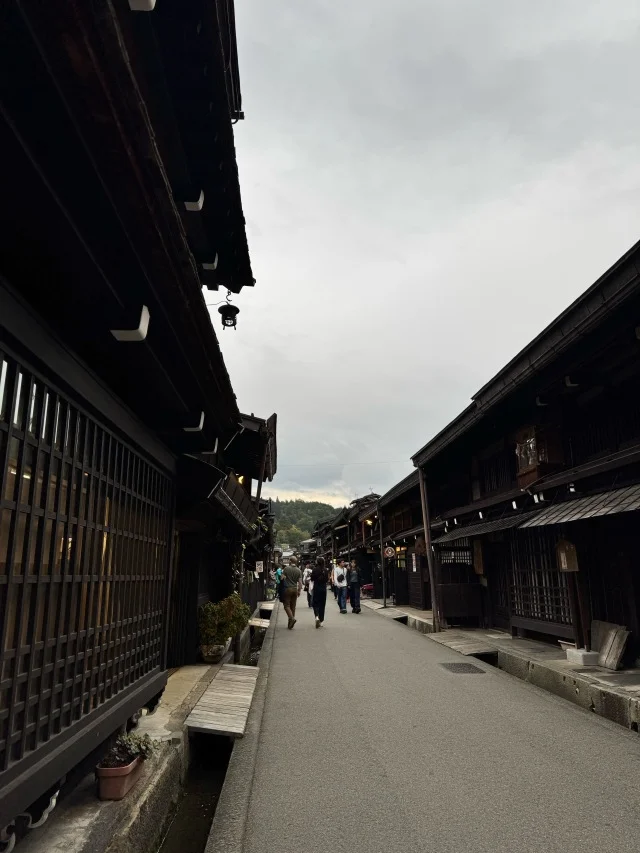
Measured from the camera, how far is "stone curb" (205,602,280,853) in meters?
4.48

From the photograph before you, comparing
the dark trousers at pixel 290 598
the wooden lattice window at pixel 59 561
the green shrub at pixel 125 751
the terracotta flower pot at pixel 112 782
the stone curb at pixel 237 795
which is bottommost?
the stone curb at pixel 237 795

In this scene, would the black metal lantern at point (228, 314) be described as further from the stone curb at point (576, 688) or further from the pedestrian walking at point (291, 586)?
the pedestrian walking at point (291, 586)

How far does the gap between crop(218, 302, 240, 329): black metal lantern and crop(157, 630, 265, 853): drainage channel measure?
7.47 meters

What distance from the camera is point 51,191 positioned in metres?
2.57

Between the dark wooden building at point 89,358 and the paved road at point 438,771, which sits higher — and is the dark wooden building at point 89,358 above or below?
above

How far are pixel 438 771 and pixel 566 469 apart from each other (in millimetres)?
7520

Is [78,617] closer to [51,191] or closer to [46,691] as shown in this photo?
[46,691]

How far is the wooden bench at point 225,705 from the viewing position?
689cm

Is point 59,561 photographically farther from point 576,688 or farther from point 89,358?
point 576,688

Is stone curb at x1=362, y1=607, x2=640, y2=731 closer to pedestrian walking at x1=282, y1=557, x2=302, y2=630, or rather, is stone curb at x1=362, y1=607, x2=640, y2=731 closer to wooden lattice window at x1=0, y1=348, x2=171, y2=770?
wooden lattice window at x1=0, y1=348, x2=171, y2=770

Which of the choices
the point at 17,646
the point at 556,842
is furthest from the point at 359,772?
the point at 17,646

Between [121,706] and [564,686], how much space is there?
299 inches

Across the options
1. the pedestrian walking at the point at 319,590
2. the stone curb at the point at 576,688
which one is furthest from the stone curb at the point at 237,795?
the pedestrian walking at the point at 319,590

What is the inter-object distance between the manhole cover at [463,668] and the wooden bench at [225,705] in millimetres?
4210
